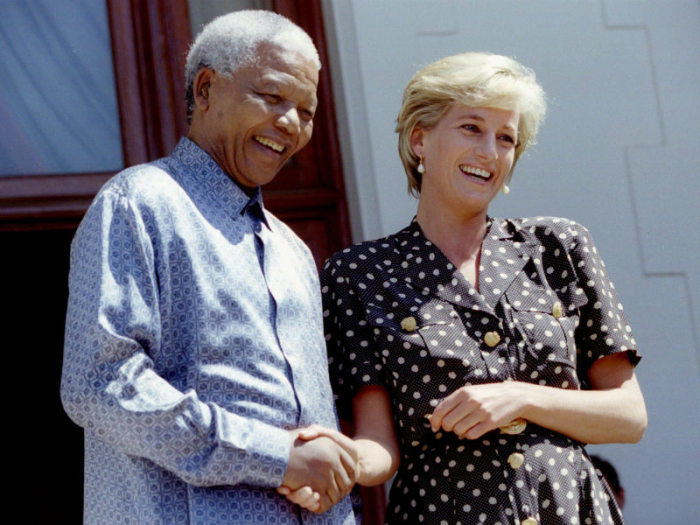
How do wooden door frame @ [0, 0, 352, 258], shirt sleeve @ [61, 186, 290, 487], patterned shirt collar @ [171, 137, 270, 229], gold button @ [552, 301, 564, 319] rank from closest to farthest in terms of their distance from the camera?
shirt sleeve @ [61, 186, 290, 487], patterned shirt collar @ [171, 137, 270, 229], gold button @ [552, 301, 564, 319], wooden door frame @ [0, 0, 352, 258]

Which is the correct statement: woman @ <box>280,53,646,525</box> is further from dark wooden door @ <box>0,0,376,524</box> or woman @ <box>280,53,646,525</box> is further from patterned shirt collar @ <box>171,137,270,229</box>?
dark wooden door @ <box>0,0,376,524</box>

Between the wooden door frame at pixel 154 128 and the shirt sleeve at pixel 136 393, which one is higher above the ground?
the wooden door frame at pixel 154 128

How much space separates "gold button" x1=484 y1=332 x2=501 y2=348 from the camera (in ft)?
8.50

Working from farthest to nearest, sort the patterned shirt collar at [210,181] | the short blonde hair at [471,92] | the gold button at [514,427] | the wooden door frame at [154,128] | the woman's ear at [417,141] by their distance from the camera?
the wooden door frame at [154,128] < the woman's ear at [417,141] < the short blonde hair at [471,92] < the gold button at [514,427] < the patterned shirt collar at [210,181]

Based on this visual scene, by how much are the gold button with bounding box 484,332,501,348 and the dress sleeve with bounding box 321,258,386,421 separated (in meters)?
0.25

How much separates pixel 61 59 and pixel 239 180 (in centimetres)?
124

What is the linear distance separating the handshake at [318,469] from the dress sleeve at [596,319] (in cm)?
74

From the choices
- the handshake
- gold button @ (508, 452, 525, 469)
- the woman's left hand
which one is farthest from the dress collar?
the handshake

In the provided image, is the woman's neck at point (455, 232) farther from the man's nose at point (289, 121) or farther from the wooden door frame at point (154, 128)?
the wooden door frame at point (154, 128)

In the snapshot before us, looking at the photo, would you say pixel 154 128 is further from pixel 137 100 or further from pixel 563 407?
pixel 563 407

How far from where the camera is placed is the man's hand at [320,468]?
214 centimetres

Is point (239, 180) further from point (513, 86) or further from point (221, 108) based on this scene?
point (513, 86)

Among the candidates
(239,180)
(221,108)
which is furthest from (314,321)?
(221,108)

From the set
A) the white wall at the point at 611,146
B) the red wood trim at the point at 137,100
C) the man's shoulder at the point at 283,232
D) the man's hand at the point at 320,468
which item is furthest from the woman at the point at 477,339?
the red wood trim at the point at 137,100
